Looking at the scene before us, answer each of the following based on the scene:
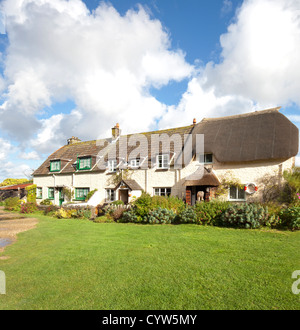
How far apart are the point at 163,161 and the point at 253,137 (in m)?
7.20

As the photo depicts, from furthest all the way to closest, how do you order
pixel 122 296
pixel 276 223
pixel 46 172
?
A: pixel 46 172 → pixel 276 223 → pixel 122 296

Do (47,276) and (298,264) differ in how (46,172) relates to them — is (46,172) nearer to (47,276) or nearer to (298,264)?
(47,276)

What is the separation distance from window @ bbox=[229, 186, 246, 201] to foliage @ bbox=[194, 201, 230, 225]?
3.51 metres

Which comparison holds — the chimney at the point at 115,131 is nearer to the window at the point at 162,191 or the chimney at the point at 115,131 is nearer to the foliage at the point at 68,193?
the foliage at the point at 68,193

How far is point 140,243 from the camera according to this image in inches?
348

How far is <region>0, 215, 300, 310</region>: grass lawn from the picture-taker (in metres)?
4.39

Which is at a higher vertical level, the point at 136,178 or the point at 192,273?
the point at 136,178

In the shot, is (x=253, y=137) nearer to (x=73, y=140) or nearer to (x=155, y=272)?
(x=155, y=272)

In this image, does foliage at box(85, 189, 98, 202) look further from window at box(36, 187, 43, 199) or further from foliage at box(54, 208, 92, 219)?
window at box(36, 187, 43, 199)

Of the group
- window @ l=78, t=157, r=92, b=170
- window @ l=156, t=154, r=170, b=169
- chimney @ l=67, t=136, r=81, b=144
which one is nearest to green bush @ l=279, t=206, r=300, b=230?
window @ l=156, t=154, r=170, b=169

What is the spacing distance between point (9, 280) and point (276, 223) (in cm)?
1142

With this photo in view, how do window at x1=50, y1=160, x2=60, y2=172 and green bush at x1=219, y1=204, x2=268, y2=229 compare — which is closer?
green bush at x1=219, y1=204, x2=268, y2=229

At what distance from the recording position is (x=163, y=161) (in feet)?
63.2
